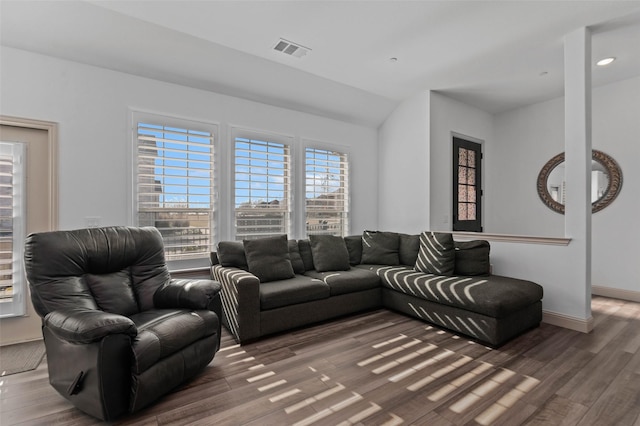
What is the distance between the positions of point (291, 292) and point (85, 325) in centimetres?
171

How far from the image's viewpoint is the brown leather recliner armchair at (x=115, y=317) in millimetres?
1698

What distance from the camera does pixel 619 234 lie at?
411 cm

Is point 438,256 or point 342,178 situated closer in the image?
point 438,256

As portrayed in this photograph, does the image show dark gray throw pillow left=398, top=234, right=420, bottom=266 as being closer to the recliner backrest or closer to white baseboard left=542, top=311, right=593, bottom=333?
white baseboard left=542, top=311, right=593, bottom=333

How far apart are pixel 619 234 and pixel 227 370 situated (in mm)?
5233

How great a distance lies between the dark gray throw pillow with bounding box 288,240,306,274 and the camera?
375 centimetres

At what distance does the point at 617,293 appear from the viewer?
4.10m

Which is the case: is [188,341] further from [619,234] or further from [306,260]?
[619,234]

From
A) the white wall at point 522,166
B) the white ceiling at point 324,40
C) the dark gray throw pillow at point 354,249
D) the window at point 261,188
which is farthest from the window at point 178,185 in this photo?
the white wall at point 522,166

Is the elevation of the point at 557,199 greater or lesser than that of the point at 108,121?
lesser

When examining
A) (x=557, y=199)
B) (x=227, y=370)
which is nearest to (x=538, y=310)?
(x=557, y=199)

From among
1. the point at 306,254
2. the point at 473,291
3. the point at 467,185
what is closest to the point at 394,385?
the point at 473,291

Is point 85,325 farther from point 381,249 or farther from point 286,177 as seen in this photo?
point 381,249

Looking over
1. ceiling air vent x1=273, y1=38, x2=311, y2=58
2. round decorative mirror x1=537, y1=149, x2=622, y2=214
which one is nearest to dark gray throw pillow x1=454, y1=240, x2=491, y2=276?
round decorative mirror x1=537, y1=149, x2=622, y2=214
